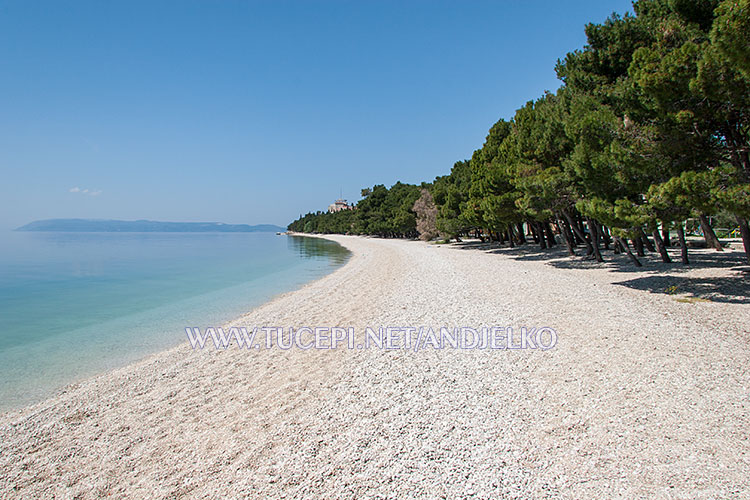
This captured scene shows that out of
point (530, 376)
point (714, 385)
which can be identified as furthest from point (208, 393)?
point (714, 385)

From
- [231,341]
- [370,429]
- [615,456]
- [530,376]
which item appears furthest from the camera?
[231,341]

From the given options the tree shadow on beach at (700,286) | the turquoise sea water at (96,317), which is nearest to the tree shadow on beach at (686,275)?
the tree shadow on beach at (700,286)

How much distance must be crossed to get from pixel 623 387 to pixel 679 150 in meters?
6.74

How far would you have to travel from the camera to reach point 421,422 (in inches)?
172

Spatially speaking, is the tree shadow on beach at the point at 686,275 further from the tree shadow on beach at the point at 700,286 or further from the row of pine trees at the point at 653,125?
the row of pine trees at the point at 653,125

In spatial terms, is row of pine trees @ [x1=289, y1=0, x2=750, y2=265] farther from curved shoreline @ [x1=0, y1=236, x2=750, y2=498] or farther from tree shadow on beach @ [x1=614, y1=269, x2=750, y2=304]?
curved shoreline @ [x1=0, y1=236, x2=750, y2=498]

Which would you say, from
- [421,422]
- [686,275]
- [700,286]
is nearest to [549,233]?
[686,275]

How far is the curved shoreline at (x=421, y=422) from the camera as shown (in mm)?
3416

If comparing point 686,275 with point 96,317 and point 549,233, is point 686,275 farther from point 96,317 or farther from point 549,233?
point 96,317

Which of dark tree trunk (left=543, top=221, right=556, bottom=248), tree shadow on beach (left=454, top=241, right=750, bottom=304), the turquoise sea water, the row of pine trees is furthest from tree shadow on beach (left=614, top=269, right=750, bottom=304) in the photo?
dark tree trunk (left=543, top=221, right=556, bottom=248)

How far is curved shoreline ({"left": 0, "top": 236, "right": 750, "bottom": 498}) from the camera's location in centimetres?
342

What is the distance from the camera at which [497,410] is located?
4.56 metres

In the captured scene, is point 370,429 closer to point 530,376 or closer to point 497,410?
point 497,410

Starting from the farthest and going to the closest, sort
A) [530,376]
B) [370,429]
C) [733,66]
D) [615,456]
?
[733,66], [530,376], [370,429], [615,456]
